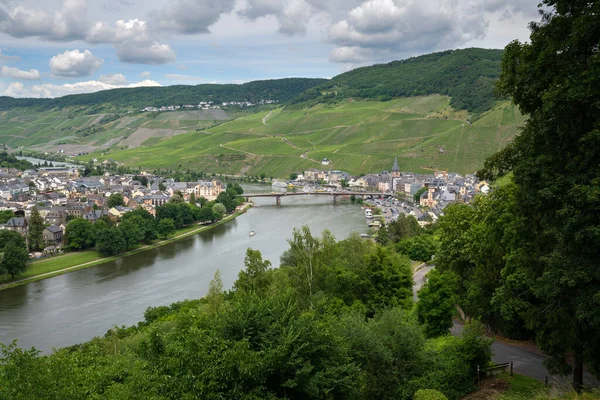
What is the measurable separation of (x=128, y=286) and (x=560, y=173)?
95.0 ft

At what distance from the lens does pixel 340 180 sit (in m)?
87.7

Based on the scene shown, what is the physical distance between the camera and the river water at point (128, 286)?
83.1 feet

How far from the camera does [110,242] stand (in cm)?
4044

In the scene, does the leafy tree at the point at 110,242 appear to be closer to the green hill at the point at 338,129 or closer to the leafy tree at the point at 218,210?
the leafy tree at the point at 218,210

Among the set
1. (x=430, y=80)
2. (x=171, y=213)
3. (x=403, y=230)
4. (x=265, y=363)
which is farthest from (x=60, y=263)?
(x=430, y=80)

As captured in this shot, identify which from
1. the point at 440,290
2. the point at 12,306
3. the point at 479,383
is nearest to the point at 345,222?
the point at 12,306

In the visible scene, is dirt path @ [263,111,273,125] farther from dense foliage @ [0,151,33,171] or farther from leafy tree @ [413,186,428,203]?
leafy tree @ [413,186,428,203]

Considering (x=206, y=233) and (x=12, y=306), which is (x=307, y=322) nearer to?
(x=12, y=306)

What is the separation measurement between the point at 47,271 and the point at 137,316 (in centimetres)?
1317

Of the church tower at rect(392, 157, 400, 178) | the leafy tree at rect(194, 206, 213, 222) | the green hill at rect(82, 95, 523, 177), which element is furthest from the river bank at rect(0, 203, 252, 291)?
the green hill at rect(82, 95, 523, 177)

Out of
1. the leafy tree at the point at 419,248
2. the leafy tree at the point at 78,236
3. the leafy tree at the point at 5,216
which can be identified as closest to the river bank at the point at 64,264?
the leafy tree at the point at 78,236

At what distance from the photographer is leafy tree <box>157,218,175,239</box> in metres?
47.0

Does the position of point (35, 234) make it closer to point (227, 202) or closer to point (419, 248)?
point (227, 202)

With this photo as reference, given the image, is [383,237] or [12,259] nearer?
[12,259]
